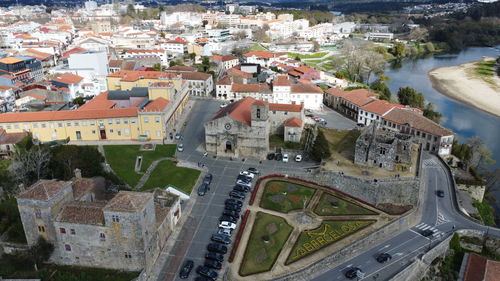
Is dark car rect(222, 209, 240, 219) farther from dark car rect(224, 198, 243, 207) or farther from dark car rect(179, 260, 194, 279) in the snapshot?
dark car rect(179, 260, 194, 279)

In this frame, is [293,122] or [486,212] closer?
[486,212]

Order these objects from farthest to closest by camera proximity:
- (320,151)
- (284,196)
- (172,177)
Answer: (320,151) < (172,177) < (284,196)

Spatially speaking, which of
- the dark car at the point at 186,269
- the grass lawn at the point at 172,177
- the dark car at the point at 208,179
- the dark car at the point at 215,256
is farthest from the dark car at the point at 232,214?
the dark car at the point at 186,269

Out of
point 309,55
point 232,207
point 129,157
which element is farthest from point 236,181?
point 309,55

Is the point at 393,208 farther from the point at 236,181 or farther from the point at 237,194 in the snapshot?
the point at 236,181

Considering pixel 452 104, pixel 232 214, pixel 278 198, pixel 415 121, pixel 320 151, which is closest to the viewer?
pixel 232 214
